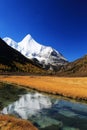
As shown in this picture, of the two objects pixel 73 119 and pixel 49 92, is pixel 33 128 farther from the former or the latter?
pixel 49 92

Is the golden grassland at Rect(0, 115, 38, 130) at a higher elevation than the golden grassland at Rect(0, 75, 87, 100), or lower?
lower

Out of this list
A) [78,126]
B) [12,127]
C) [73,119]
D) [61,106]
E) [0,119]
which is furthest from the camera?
[61,106]

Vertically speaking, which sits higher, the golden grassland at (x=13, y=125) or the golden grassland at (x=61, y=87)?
the golden grassland at (x=61, y=87)

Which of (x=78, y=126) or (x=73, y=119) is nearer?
(x=78, y=126)

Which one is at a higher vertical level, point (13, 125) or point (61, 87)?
point (61, 87)

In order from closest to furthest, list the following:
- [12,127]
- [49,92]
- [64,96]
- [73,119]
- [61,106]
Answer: [12,127]
[73,119]
[61,106]
[64,96]
[49,92]

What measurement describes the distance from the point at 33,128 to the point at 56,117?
31.5ft

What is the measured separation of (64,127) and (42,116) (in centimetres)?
685

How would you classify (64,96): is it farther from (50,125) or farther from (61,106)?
(50,125)

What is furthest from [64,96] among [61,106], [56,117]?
[56,117]

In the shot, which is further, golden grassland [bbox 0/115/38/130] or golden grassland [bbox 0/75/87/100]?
golden grassland [bbox 0/75/87/100]

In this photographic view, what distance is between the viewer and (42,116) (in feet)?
127

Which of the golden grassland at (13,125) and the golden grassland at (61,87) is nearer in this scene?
the golden grassland at (13,125)

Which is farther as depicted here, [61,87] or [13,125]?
[61,87]
